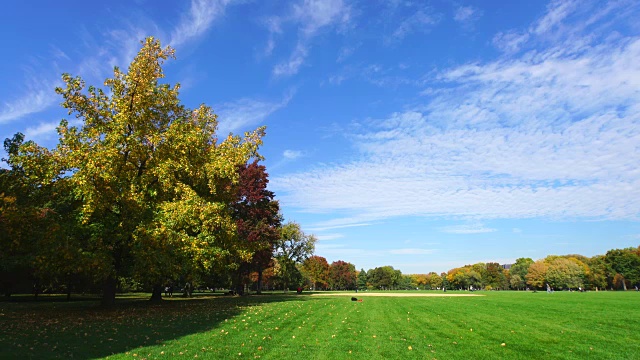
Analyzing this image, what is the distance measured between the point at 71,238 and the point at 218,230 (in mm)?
9541

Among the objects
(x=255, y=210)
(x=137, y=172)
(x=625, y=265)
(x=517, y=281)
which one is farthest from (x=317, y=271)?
(x=137, y=172)

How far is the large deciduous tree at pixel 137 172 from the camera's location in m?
18.6

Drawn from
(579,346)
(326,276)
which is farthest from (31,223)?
(326,276)

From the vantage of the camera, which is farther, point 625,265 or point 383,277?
point 383,277

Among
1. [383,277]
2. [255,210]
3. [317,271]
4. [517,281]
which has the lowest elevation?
[383,277]

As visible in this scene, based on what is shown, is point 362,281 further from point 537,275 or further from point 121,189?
point 121,189

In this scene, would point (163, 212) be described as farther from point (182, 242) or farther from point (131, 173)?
point (131, 173)

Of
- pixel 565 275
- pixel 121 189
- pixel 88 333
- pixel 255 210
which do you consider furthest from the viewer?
pixel 565 275

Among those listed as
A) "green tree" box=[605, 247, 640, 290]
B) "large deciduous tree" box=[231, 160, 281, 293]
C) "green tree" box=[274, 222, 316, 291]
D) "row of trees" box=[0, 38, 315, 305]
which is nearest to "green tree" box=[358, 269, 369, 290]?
"green tree" box=[605, 247, 640, 290]

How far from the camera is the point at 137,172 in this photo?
70.7ft

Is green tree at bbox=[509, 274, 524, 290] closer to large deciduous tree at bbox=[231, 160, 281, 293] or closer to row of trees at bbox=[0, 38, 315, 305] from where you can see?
large deciduous tree at bbox=[231, 160, 281, 293]

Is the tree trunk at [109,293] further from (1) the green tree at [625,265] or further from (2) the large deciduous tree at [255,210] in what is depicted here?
(1) the green tree at [625,265]

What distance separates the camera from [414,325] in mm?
17125

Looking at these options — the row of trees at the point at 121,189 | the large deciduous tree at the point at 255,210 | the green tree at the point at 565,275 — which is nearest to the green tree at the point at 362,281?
the green tree at the point at 565,275
